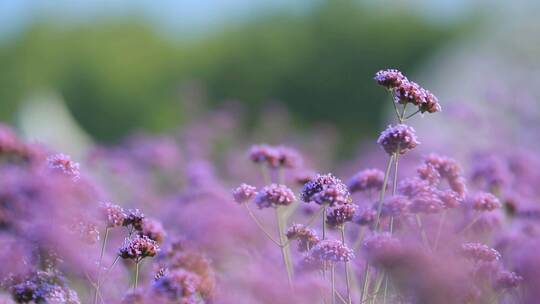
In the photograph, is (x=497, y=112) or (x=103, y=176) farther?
(x=497, y=112)

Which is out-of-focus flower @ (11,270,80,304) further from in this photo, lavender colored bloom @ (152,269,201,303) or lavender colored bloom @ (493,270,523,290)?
lavender colored bloom @ (493,270,523,290)

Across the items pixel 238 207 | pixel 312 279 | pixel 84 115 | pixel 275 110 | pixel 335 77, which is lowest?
pixel 312 279

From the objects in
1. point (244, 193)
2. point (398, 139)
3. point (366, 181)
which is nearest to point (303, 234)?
point (244, 193)

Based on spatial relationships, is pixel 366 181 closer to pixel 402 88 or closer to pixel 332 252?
pixel 402 88

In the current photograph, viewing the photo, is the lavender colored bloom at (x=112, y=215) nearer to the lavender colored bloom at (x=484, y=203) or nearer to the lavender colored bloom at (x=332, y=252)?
the lavender colored bloom at (x=332, y=252)

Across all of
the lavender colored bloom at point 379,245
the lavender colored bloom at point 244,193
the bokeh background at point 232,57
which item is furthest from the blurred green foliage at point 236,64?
the lavender colored bloom at point 379,245

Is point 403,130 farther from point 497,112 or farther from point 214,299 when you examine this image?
point 497,112

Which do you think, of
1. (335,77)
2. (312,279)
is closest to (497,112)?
(312,279)
